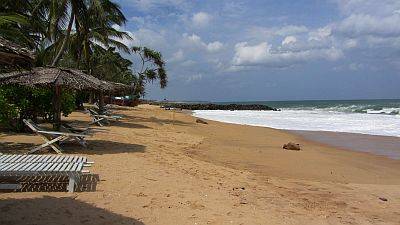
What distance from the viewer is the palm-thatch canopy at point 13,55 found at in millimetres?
4797

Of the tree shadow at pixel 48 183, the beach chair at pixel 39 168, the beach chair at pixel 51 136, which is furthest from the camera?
the beach chair at pixel 51 136

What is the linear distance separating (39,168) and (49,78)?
15.0 feet

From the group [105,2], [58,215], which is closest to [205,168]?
[58,215]

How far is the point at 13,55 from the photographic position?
15.9 feet

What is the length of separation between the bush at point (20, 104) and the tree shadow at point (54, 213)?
607 cm

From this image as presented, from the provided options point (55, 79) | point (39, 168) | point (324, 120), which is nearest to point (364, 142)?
point (55, 79)

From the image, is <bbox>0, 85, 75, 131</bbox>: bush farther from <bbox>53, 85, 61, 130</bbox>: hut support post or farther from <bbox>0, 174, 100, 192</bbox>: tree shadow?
<bbox>0, 174, 100, 192</bbox>: tree shadow

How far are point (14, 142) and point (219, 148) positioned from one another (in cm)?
604

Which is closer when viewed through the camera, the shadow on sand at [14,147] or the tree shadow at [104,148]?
the shadow on sand at [14,147]

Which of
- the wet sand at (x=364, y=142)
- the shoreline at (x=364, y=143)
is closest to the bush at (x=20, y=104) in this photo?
the shoreline at (x=364, y=143)

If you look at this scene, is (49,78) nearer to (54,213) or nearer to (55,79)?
(55,79)

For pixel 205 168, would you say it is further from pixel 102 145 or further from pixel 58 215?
pixel 58 215

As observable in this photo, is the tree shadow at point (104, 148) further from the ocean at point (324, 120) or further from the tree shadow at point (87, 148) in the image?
the ocean at point (324, 120)

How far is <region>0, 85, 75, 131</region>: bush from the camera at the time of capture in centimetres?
1114
